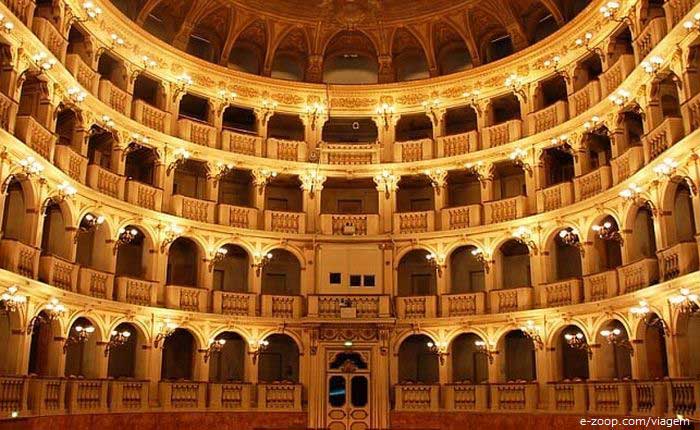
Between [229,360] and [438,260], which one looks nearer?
[438,260]

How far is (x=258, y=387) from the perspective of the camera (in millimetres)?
33438

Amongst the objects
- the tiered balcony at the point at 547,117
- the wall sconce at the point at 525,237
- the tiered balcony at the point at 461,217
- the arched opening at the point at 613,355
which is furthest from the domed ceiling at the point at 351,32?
the arched opening at the point at 613,355

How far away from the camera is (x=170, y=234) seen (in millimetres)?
33031

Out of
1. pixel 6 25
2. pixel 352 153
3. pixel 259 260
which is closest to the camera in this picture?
pixel 6 25

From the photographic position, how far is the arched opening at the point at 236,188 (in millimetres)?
37781

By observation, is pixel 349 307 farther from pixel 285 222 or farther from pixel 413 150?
pixel 413 150

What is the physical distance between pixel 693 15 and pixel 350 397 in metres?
21.2

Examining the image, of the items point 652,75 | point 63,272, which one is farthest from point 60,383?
point 652,75

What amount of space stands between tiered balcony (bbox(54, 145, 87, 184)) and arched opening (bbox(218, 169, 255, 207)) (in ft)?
31.6

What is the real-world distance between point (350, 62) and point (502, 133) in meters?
10.2

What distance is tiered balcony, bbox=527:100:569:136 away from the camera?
32.5 meters

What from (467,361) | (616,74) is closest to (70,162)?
(467,361)

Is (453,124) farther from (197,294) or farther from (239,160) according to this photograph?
(197,294)

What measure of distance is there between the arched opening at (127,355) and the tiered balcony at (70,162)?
710 cm
